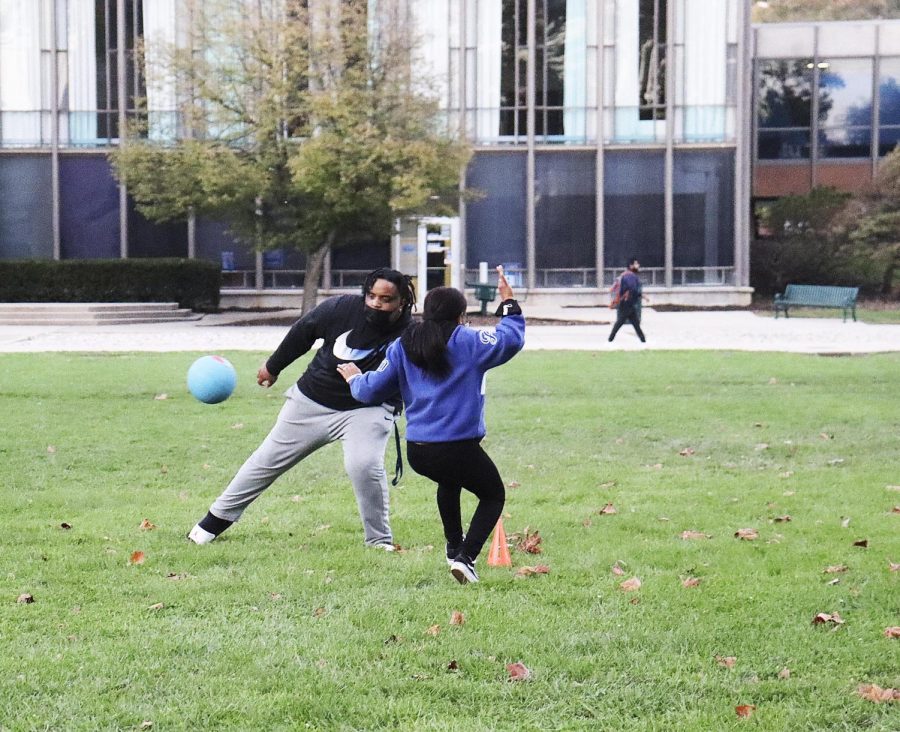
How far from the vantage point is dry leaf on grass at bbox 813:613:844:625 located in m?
5.50

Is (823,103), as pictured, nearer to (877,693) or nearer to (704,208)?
(704,208)

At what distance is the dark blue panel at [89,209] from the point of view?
119 ft

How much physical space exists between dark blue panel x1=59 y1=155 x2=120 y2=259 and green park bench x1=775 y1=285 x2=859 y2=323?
1863 cm

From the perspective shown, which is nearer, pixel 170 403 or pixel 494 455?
pixel 494 455

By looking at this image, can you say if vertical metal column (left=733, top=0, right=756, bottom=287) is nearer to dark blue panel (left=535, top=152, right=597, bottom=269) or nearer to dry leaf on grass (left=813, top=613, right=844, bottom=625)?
dark blue panel (left=535, top=152, right=597, bottom=269)

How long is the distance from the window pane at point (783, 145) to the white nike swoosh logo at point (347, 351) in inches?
1504

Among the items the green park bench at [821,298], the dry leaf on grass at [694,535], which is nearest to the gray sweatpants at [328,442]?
the dry leaf on grass at [694,535]

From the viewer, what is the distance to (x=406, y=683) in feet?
15.3

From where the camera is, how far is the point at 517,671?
4.82m

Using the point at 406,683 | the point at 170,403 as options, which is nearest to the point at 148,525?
the point at 406,683

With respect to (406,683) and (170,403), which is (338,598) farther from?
(170,403)

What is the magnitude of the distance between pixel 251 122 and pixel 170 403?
56.0 feet

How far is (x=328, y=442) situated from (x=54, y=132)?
31.6 metres

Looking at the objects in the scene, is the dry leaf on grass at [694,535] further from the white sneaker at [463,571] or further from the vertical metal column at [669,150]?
the vertical metal column at [669,150]
